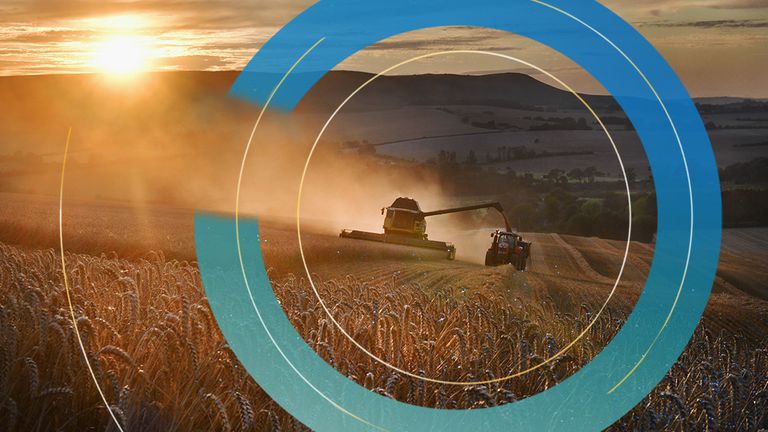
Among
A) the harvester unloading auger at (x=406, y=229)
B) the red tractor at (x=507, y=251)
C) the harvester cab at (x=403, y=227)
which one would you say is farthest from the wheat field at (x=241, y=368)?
the harvester cab at (x=403, y=227)

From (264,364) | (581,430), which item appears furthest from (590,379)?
(264,364)

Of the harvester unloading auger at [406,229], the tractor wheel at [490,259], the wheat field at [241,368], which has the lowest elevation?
the wheat field at [241,368]

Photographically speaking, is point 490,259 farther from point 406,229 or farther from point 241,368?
point 241,368

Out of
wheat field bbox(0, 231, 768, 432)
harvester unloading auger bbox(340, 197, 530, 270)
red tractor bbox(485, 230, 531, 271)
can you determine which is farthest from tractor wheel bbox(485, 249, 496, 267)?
wheat field bbox(0, 231, 768, 432)

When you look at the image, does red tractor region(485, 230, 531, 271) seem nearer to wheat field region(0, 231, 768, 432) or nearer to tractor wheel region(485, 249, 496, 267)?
tractor wheel region(485, 249, 496, 267)

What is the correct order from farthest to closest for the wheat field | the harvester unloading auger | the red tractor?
the harvester unloading auger, the red tractor, the wheat field

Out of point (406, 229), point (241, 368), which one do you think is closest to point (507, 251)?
point (406, 229)

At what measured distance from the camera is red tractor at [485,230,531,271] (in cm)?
1522

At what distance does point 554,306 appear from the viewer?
31.2ft

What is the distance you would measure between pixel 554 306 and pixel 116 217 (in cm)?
→ 1562

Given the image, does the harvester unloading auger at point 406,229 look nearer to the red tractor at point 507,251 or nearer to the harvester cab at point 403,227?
the harvester cab at point 403,227

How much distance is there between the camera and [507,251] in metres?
15.3

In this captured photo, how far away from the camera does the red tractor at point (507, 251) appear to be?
599 inches

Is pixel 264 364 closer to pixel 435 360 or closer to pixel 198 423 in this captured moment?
pixel 198 423
